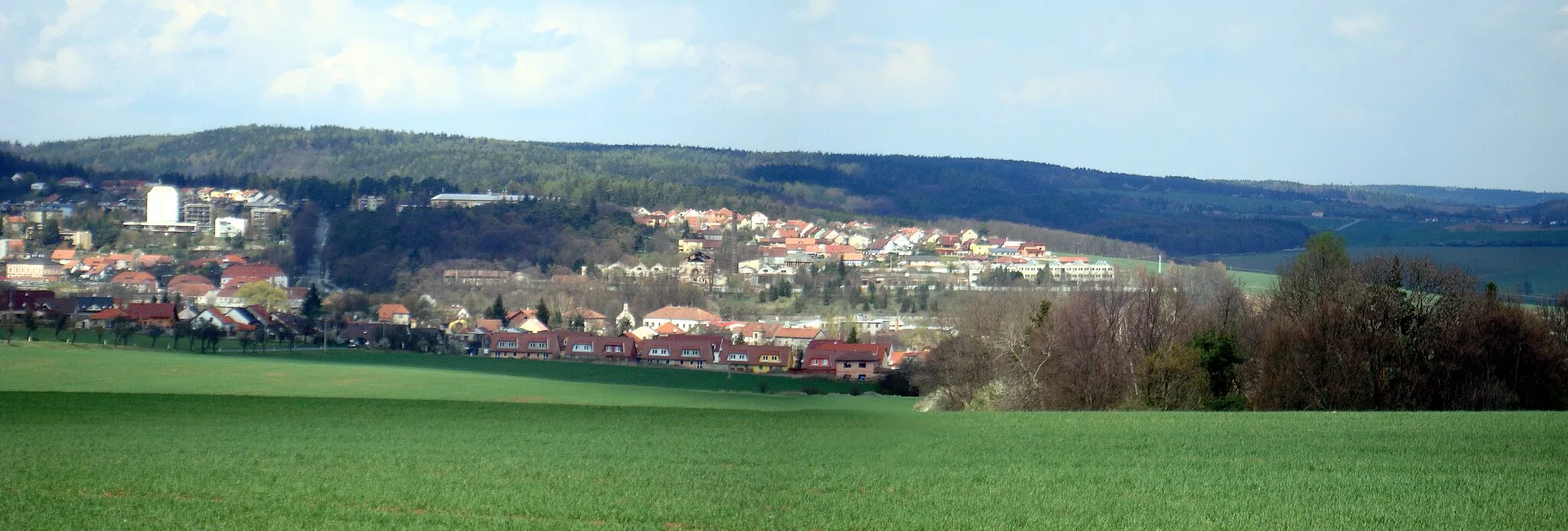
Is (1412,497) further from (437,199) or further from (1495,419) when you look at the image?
(437,199)

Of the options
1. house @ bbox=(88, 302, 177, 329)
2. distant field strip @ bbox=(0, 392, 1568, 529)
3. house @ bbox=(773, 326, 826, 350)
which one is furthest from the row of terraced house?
distant field strip @ bbox=(0, 392, 1568, 529)

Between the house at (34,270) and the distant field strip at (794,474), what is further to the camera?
the house at (34,270)

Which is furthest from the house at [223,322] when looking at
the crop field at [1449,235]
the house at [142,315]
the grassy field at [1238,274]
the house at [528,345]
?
the crop field at [1449,235]

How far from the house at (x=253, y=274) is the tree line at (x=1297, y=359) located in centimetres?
3067

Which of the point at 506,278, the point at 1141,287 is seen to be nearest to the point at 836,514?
the point at 1141,287

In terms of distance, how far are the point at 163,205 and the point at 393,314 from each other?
3135 cm

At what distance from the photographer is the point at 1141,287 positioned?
35406 mm

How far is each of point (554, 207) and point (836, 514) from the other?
212ft

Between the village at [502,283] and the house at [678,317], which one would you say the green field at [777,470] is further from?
the house at [678,317]

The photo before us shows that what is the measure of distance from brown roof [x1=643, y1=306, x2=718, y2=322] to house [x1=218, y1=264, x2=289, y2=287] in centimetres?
1444

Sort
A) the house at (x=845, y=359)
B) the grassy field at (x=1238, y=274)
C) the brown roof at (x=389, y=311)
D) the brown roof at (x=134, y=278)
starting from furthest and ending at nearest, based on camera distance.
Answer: the brown roof at (x=134, y=278), the brown roof at (x=389, y=311), the grassy field at (x=1238, y=274), the house at (x=845, y=359)

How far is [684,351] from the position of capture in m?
41.4

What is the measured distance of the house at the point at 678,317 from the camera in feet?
163

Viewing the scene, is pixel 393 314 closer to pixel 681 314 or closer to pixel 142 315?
pixel 142 315
